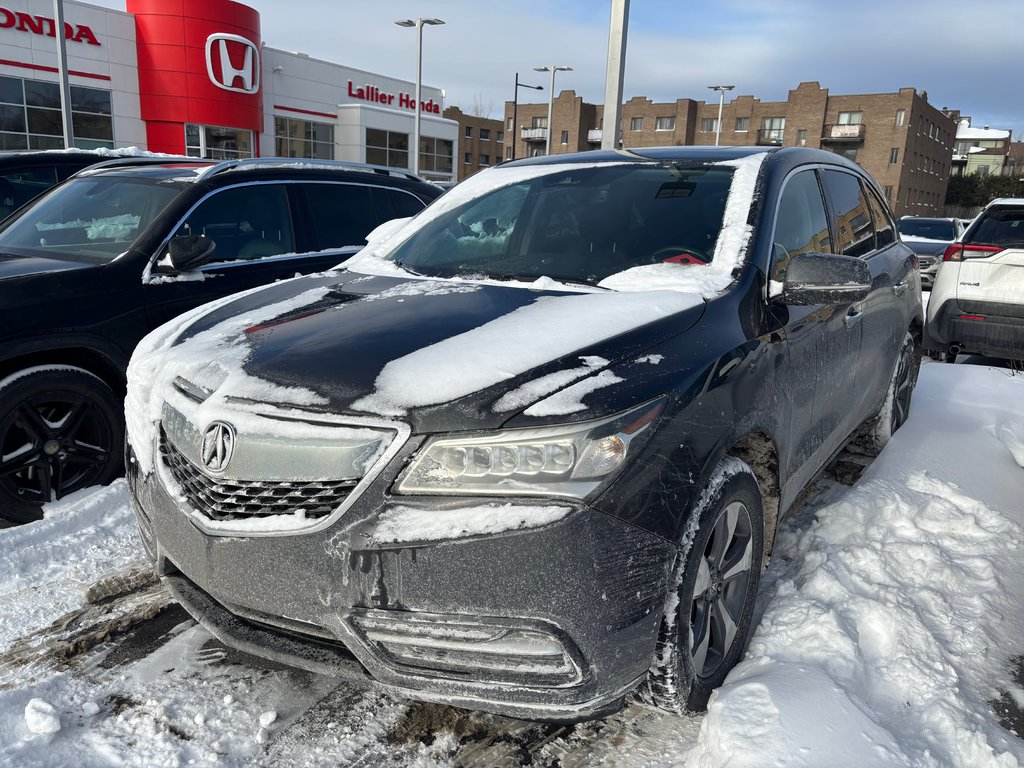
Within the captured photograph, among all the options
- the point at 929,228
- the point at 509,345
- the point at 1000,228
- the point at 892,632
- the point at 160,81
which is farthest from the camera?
the point at 160,81

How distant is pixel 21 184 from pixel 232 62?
24.2 m

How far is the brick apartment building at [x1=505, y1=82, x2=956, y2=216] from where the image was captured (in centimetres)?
6850

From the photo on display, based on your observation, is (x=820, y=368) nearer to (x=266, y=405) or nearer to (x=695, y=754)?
(x=695, y=754)

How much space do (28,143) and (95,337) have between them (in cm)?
2553

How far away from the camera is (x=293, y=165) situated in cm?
526

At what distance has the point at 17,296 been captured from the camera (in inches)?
146

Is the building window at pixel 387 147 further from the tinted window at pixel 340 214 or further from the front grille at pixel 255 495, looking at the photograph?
the front grille at pixel 255 495

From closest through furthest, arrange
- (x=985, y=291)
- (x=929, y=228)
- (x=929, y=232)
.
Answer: (x=985, y=291) < (x=929, y=232) < (x=929, y=228)

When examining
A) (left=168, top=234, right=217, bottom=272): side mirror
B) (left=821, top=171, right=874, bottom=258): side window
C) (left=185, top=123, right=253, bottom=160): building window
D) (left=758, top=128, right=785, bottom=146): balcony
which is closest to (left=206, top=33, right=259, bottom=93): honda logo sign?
(left=185, top=123, right=253, bottom=160): building window

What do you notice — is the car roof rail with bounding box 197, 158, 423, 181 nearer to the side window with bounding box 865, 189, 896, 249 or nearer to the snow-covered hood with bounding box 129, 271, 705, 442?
the snow-covered hood with bounding box 129, 271, 705, 442

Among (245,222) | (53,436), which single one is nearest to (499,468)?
(53,436)

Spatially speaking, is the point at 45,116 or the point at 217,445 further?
the point at 45,116

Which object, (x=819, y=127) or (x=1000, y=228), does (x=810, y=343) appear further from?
(x=819, y=127)

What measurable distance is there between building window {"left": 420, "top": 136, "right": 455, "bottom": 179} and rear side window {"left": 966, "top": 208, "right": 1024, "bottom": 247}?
3272 cm
